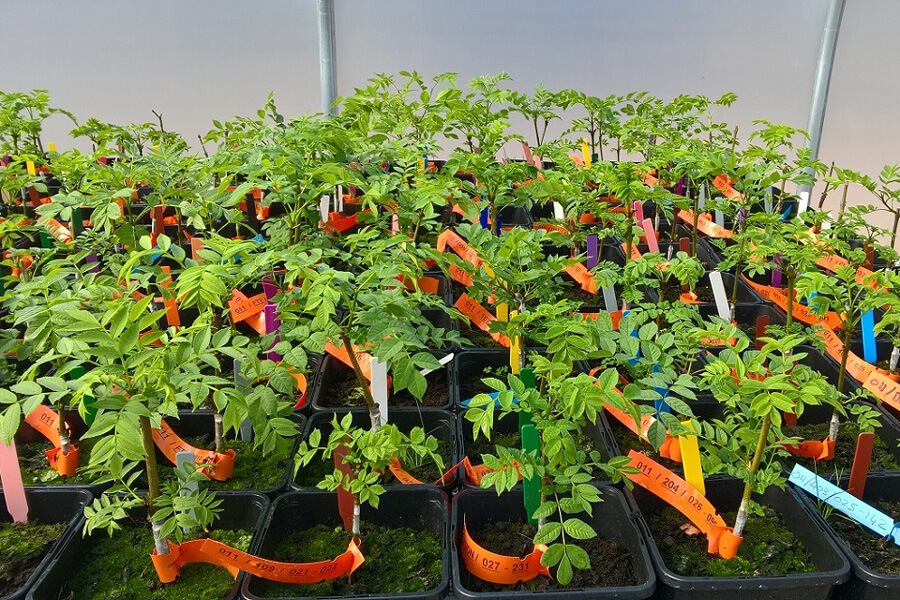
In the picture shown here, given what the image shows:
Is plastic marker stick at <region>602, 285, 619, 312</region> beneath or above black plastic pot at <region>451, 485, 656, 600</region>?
above

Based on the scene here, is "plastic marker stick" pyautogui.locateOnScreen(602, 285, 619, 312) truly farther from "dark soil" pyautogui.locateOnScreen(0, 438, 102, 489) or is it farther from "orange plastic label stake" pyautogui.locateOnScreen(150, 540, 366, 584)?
"dark soil" pyautogui.locateOnScreen(0, 438, 102, 489)

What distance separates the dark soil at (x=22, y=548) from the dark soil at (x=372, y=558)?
1.62 feet

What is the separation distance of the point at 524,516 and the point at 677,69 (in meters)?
3.34

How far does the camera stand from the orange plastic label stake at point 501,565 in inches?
52.3

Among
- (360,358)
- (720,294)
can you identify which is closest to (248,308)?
(360,358)

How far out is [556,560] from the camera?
1146 millimetres

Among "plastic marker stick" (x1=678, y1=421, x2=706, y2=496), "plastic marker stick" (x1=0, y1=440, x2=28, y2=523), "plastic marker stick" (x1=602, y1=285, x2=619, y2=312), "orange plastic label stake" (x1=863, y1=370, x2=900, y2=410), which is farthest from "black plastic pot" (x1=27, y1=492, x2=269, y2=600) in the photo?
"orange plastic label stake" (x1=863, y1=370, x2=900, y2=410)

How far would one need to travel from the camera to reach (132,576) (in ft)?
4.54

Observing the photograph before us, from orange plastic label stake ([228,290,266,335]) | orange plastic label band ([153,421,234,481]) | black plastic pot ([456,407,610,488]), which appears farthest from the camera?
orange plastic label stake ([228,290,266,335])

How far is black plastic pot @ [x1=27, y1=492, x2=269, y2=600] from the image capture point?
130 centimetres

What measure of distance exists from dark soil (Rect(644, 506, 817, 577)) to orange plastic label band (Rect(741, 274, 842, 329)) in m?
0.87

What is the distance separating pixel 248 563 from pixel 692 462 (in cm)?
95

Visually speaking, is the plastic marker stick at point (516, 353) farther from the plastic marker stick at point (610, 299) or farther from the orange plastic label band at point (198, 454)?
the orange plastic label band at point (198, 454)

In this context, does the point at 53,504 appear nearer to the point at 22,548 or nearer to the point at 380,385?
the point at 22,548
